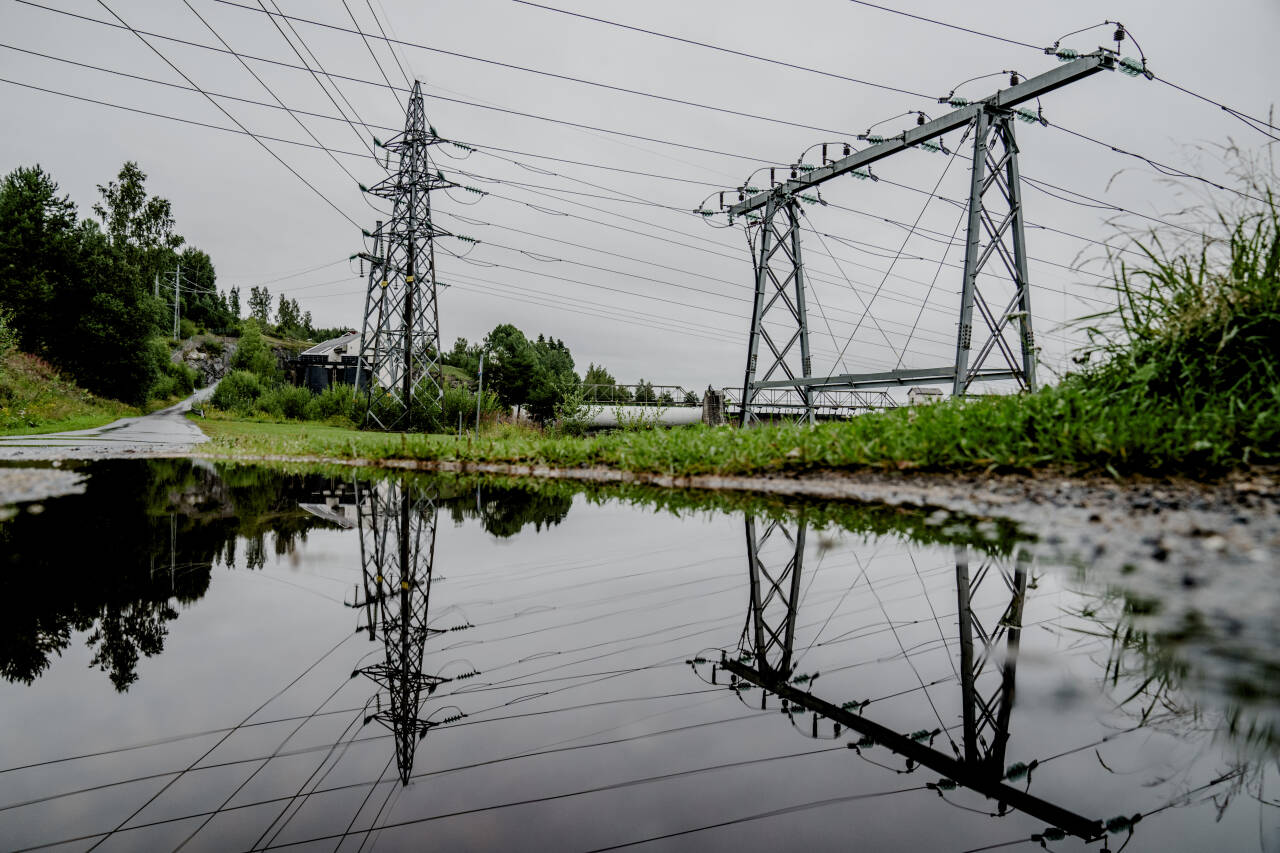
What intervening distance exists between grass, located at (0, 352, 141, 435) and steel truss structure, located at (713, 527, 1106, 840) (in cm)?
2189

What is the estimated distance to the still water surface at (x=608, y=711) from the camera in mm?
1174

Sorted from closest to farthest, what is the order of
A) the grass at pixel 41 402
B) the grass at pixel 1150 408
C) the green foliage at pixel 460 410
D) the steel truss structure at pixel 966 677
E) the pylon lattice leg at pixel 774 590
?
the steel truss structure at pixel 966 677 < the pylon lattice leg at pixel 774 590 < the grass at pixel 1150 408 < the grass at pixel 41 402 < the green foliage at pixel 460 410

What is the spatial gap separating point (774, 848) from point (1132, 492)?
12.5 feet

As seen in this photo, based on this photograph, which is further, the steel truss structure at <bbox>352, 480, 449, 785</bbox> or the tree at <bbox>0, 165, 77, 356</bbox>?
A: the tree at <bbox>0, 165, 77, 356</bbox>

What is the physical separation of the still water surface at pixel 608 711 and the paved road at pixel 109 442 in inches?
399

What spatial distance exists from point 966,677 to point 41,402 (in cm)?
2914

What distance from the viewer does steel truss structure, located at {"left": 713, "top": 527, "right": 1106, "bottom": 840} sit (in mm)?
1323

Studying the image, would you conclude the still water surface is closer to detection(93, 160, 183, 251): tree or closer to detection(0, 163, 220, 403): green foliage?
detection(0, 163, 220, 403): green foliage

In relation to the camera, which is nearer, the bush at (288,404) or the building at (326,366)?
the bush at (288,404)

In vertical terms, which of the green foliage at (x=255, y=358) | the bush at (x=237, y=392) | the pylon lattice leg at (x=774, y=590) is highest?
the green foliage at (x=255, y=358)

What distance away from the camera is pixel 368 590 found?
2977 millimetres

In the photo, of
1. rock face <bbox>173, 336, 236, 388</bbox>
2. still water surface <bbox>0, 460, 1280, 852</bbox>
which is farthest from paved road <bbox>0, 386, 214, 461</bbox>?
rock face <bbox>173, 336, 236, 388</bbox>

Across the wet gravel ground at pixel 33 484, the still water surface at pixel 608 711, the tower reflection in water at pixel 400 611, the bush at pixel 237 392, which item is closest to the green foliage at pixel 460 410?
the bush at pixel 237 392

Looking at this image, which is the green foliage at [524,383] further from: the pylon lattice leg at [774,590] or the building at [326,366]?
the pylon lattice leg at [774,590]
